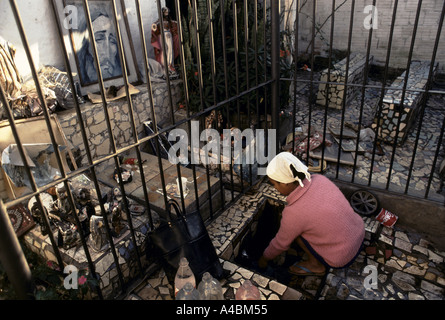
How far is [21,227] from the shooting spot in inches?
114

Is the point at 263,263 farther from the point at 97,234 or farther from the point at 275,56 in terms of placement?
the point at 275,56

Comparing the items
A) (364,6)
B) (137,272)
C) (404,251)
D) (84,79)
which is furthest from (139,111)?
(364,6)

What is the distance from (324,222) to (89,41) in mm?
5021

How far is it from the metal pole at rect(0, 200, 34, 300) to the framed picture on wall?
3.95 meters

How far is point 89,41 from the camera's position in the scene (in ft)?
18.2

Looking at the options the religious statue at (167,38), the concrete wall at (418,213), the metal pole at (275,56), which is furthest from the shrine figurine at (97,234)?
the religious statue at (167,38)

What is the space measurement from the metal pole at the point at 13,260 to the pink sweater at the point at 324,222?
1866 millimetres

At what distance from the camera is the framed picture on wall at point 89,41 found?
16.5 ft

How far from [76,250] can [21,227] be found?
2.33ft

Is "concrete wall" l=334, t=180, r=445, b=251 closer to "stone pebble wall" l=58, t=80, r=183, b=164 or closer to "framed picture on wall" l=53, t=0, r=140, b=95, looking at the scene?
"stone pebble wall" l=58, t=80, r=183, b=164

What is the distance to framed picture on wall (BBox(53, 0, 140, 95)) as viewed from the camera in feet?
16.5

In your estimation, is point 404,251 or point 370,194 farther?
point 370,194

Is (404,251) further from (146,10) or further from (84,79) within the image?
(146,10)

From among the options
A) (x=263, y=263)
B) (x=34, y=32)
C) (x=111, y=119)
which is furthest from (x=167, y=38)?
(x=263, y=263)
